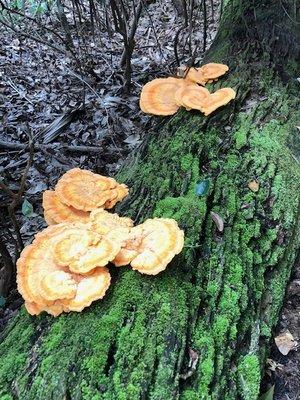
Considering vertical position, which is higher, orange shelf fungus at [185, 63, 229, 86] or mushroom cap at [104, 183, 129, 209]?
orange shelf fungus at [185, 63, 229, 86]

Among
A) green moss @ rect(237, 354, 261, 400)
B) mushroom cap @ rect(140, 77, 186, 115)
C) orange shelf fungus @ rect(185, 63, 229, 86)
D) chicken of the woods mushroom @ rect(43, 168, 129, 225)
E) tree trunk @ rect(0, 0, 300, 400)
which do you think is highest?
orange shelf fungus @ rect(185, 63, 229, 86)

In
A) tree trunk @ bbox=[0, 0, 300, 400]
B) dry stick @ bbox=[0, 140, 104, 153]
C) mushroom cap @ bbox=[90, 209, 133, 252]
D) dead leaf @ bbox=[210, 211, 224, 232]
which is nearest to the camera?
tree trunk @ bbox=[0, 0, 300, 400]

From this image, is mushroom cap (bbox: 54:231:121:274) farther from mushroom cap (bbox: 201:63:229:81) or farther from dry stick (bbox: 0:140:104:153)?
dry stick (bbox: 0:140:104:153)

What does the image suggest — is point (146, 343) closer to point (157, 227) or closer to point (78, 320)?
point (78, 320)

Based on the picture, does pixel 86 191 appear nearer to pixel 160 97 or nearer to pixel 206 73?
pixel 160 97

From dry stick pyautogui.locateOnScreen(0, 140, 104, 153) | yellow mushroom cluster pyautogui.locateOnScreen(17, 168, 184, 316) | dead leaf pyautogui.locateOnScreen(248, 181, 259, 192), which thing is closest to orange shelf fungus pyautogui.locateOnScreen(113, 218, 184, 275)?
yellow mushroom cluster pyautogui.locateOnScreen(17, 168, 184, 316)

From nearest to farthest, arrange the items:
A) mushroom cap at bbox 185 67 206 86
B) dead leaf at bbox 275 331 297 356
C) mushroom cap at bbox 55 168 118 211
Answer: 1. dead leaf at bbox 275 331 297 356
2. mushroom cap at bbox 55 168 118 211
3. mushroom cap at bbox 185 67 206 86

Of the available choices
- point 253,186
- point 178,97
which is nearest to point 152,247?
point 253,186
